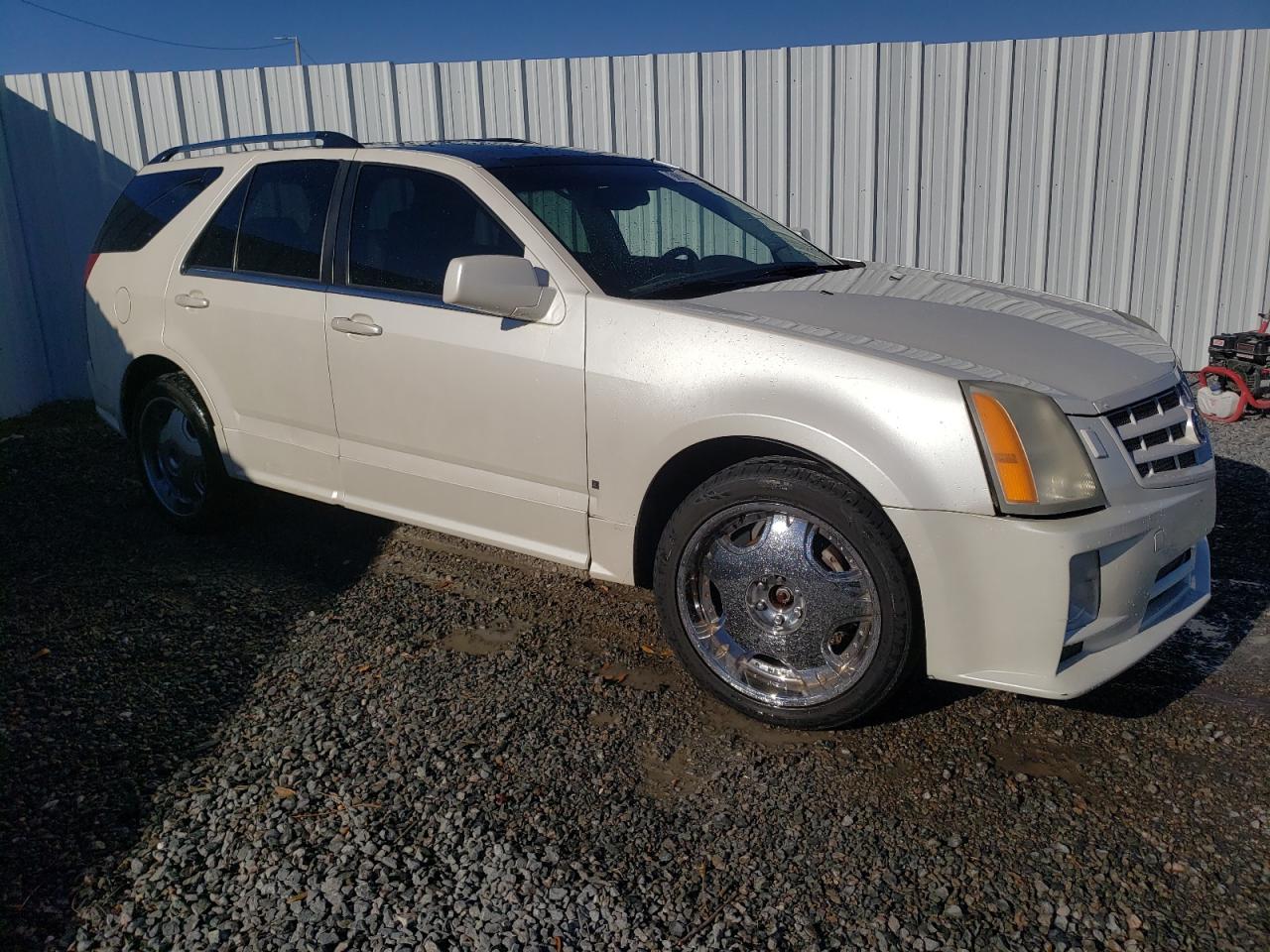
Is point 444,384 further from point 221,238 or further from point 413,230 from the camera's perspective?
point 221,238

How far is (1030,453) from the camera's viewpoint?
290cm

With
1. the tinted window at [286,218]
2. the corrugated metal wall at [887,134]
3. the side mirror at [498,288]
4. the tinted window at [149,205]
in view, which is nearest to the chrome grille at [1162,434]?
the side mirror at [498,288]

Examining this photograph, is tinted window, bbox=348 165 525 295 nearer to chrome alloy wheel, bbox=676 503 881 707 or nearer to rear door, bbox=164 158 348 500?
rear door, bbox=164 158 348 500

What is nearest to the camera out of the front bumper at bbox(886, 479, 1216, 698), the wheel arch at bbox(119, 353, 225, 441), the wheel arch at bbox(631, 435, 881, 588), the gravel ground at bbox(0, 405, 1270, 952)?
the gravel ground at bbox(0, 405, 1270, 952)

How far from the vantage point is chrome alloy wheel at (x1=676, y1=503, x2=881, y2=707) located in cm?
324

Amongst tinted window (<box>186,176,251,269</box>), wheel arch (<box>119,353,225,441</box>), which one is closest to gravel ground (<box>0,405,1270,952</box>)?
wheel arch (<box>119,353,225,441</box>)

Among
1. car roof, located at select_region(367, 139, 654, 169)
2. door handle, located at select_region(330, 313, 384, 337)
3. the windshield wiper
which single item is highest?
car roof, located at select_region(367, 139, 654, 169)

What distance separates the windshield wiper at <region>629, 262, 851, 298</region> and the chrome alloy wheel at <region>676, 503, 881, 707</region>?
897mm

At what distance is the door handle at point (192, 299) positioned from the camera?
191 inches

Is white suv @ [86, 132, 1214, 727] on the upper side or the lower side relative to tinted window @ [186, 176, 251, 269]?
lower

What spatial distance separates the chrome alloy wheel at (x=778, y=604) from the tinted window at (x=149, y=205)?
129 inches

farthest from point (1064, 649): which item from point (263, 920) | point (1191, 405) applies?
point (263, 920)

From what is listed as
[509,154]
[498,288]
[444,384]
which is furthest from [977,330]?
[509,154]

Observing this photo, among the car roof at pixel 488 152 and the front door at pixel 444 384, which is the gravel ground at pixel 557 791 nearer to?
the front door at pixel 444 384
